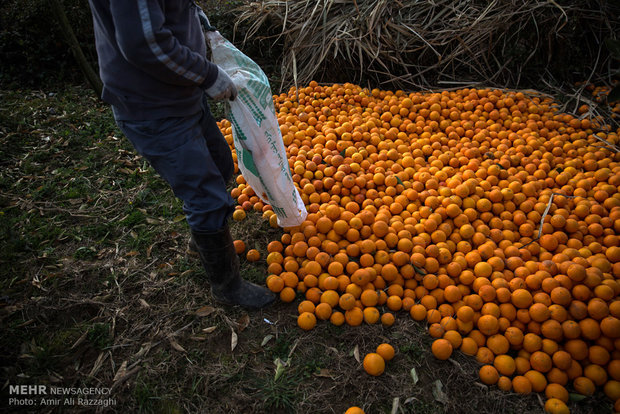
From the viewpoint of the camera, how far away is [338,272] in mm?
2488

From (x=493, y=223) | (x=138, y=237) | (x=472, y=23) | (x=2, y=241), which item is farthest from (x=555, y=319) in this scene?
(x=2, y=241)

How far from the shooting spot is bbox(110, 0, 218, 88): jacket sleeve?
146cm

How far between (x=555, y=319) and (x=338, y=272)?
1463 millimetres

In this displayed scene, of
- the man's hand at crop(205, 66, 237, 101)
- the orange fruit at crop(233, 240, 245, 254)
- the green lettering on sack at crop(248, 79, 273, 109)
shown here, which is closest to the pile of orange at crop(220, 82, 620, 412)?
the orange fruit at crop(233, 240, 245, 254)

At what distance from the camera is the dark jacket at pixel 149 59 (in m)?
1.48

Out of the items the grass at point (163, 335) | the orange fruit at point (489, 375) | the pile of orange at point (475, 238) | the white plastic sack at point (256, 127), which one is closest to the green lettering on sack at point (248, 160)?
the white plastic sack at point (256, 127)

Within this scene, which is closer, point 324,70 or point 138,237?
point 138,237

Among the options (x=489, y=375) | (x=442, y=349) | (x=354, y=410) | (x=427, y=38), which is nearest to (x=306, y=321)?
(x=354, y=410)

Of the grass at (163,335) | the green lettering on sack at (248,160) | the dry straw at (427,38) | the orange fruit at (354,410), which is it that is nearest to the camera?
the orange fruit at (354,410)

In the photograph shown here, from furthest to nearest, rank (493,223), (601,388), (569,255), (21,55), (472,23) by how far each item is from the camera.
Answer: (21,55), (472,23), (493,223), (569,255), (601,388)

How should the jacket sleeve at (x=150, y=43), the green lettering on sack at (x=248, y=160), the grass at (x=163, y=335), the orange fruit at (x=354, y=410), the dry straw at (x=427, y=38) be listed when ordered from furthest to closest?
the dry straw at (x=427, y=38)
the green lettering on sack at (x=248, y=160)
the grass at (x=163, y=335)
the orange fruit at (x=354, y=410)
the jacket sleeve at (x=150, y=43)

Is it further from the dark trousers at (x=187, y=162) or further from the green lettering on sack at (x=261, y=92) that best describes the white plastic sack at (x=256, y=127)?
the dark trousers at (x=187, y=162)

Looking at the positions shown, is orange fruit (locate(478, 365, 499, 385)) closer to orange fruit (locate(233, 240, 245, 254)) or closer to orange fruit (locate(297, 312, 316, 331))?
orange fruit (locate(297, 312, 316, 331))

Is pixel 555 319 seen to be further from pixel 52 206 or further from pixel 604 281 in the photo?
pixel 52 206
